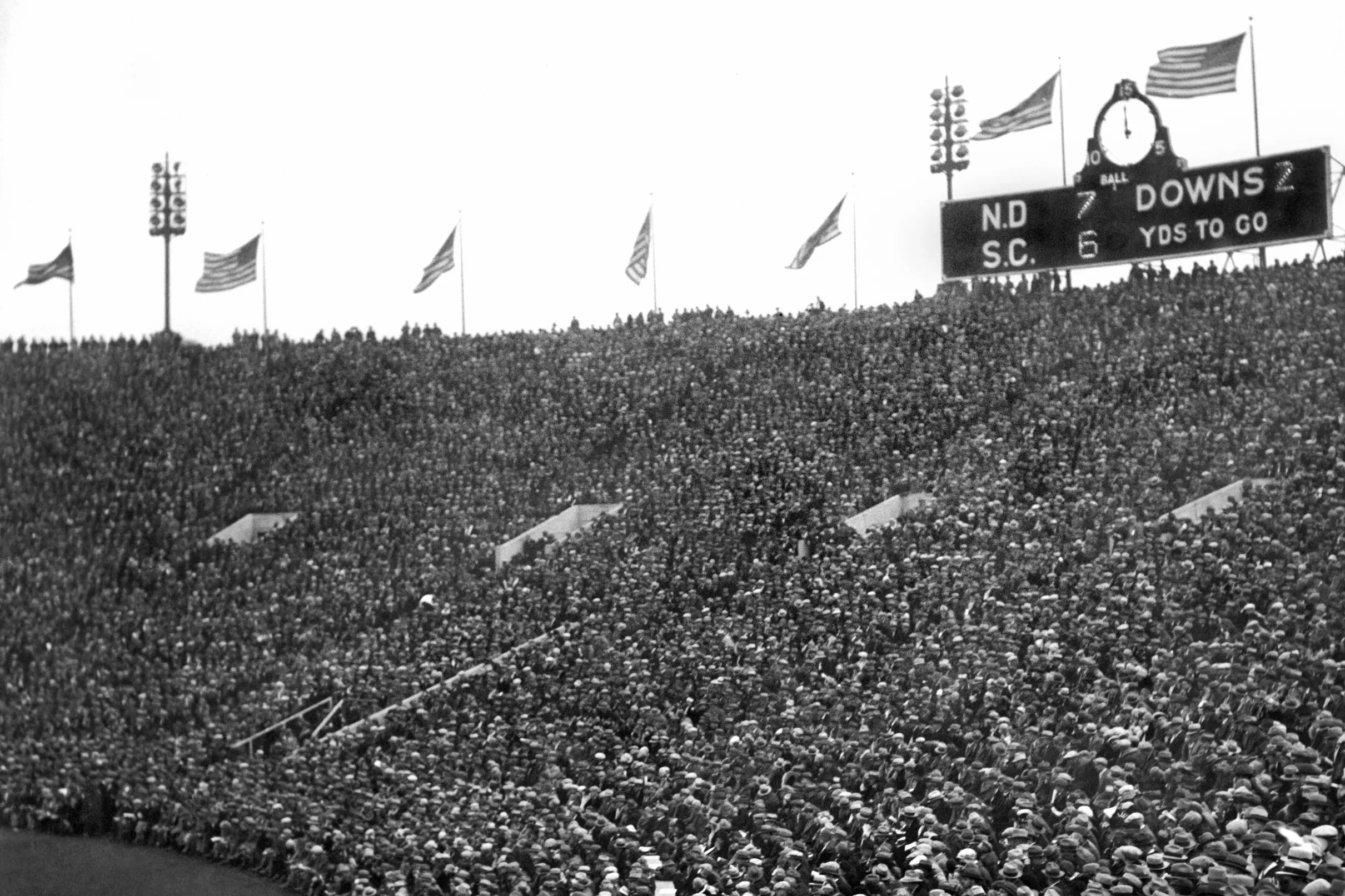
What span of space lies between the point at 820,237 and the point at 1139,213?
332 centimetres

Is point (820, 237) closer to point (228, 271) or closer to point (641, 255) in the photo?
point (641, 255)

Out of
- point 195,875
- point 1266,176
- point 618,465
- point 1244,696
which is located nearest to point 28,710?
point 195,875

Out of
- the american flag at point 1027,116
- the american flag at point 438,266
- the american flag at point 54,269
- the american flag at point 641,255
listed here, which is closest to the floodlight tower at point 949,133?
the american flag at point 1027,116

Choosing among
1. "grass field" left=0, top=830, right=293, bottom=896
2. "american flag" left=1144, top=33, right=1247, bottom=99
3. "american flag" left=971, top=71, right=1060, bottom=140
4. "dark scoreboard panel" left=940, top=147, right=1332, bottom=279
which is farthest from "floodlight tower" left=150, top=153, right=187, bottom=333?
"american flag" left=1144, top=33, right=1247, bottom=99

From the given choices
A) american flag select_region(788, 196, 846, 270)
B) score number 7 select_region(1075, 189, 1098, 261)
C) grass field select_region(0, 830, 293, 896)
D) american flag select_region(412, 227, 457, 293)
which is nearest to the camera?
grass field select_region(0, 830, 293, 896)

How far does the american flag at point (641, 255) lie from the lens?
15078mm

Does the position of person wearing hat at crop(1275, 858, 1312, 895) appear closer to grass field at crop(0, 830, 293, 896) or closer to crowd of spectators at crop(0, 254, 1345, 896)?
crowd of spectators at crop(0, 254, 1345, 896)

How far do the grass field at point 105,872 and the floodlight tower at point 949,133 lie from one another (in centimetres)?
868

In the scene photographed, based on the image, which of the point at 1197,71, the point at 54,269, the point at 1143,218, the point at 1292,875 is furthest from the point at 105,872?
the point at 1197,71

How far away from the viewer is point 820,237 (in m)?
14.4

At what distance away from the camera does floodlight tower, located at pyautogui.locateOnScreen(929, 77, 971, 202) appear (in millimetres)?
12859

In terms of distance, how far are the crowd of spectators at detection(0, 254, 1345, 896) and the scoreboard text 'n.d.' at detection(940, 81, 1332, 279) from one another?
0.38m

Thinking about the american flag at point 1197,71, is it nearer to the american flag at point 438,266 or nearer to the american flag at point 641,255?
the american flag at point 641,255

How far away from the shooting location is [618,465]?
1262 cm
